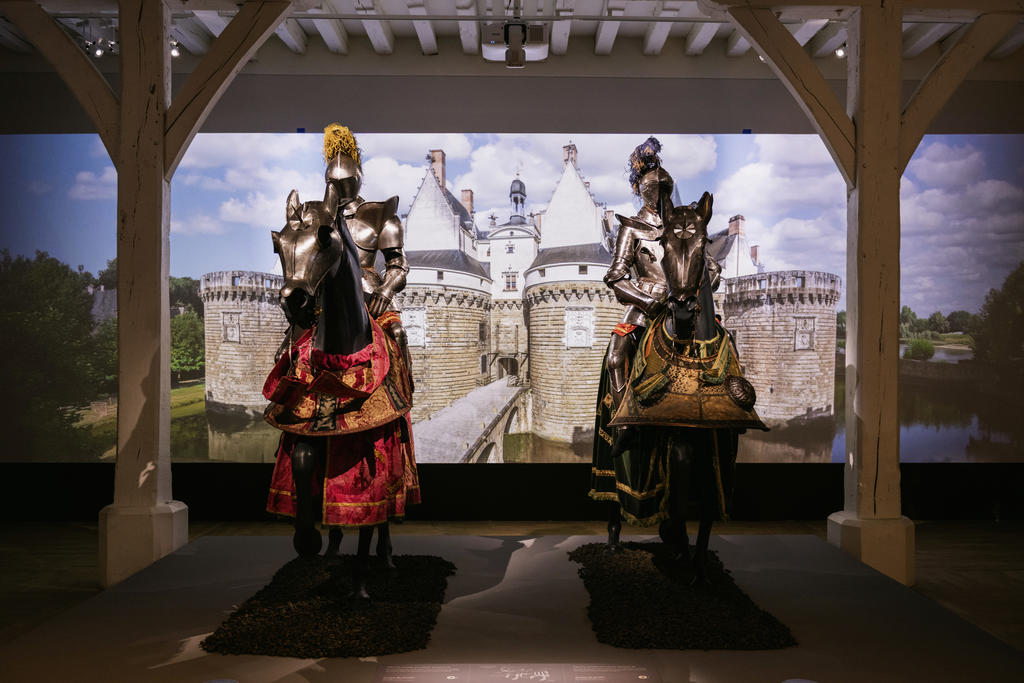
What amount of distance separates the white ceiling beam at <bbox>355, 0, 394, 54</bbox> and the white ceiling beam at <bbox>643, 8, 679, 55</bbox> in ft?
6.85

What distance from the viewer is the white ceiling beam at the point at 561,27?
4.75 metres

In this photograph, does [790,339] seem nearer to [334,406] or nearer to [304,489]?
[334,406]

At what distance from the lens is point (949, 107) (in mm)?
5496

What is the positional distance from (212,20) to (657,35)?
342 centimetres

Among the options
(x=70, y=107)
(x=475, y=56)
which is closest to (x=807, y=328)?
(x=475, y=56)

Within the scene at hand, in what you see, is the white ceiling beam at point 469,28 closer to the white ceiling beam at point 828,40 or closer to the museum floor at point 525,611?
the white ceiling beam at point 828,40

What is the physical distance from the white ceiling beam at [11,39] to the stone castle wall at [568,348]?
455 cm

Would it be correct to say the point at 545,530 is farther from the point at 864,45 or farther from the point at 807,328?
the point at 864,45

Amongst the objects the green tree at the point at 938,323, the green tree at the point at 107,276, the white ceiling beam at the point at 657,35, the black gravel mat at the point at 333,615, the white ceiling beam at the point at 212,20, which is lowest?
the black gravel mat at the point at 333,615

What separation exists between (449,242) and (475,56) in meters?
1.59

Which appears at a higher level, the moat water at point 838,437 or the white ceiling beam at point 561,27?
the white ceiling beam at point 561,27

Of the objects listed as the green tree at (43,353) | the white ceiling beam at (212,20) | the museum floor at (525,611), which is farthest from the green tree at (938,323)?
the green tree at (43,353)

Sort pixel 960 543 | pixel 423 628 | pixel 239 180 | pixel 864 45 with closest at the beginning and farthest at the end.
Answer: pixel 423 628 < pixel 864 45 < pixel 960 543 < pixel 239 180

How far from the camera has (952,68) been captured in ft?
12.7
